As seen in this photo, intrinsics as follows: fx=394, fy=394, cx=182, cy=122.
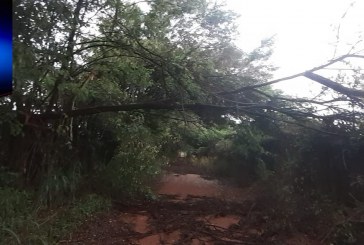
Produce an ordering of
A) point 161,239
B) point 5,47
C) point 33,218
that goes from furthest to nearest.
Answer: point 161,239
point 33,218
point 5,47

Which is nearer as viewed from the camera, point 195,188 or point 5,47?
point 5,47

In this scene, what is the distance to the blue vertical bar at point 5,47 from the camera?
3107mm

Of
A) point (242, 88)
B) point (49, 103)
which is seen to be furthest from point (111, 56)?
point (242, 88)

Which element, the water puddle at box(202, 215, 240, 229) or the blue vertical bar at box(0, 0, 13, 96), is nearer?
the blue vertical bar at box(0, 0, 13, 96)

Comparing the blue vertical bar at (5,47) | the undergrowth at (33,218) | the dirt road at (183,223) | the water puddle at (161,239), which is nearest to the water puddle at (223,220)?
the dirt road at (183,223)

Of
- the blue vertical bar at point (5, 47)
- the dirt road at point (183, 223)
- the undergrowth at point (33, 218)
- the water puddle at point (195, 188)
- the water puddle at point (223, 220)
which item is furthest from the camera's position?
the water puddle at point (195, 188)

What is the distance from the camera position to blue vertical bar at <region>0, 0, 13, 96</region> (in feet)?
10.2

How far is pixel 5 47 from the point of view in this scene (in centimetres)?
320

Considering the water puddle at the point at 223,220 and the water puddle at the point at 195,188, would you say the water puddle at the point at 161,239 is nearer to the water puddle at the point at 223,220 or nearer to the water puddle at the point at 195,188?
the water puddle at the point at 223,220

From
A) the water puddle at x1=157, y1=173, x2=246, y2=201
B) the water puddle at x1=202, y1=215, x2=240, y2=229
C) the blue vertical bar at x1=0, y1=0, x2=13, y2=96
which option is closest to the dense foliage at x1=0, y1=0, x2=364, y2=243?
the blue vertical bar at x1=0, y1=0, x2=13, y2=96

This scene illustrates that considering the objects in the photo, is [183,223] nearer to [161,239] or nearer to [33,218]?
[161,239]

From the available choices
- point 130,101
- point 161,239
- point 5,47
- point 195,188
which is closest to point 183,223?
point 161,239

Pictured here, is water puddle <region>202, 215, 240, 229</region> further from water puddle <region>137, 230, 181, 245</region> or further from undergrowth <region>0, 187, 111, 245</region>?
undergrowth <region>0, 187, 111, 245</region>

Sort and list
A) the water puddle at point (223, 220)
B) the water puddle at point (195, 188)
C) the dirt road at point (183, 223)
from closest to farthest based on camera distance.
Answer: the dirt road at point (183, 223) < the water puddle at point (223, 220) < the water puddle at point (195, 188)
